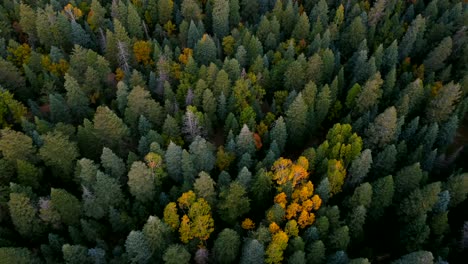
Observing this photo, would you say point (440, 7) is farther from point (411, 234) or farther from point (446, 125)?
point (411, 234)

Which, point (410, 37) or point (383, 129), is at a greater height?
point (410, 37)

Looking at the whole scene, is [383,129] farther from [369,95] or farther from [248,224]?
[248,224]

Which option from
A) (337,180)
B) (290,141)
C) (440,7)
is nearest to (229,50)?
(290,141)

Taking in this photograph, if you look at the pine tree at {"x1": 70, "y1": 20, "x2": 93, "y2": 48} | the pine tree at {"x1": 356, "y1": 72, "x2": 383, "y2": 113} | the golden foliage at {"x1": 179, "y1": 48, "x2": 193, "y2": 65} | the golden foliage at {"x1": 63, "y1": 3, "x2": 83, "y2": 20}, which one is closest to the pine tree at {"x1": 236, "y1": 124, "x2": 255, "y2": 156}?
the pine tree at {"x1": 356, "y1": 72, "x2": 383, "y2": 113}

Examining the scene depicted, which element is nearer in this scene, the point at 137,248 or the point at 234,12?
the point at 137,248

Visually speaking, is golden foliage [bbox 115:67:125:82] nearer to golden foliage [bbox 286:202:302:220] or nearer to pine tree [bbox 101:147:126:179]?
pine tree [bbox 101:147:126:179]

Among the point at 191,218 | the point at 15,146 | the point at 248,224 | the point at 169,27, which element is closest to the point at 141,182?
the point at 191,218

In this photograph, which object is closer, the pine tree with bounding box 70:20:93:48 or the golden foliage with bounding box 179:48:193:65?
the golden foliage with bounding box 179:48:193:65

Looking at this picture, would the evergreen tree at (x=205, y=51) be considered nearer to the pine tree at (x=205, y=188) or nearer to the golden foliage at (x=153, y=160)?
the golden foliage at (x=153, y=160)

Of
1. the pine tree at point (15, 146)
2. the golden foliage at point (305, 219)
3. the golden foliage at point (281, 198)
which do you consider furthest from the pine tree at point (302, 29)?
the pine tree at point (15, 146)
